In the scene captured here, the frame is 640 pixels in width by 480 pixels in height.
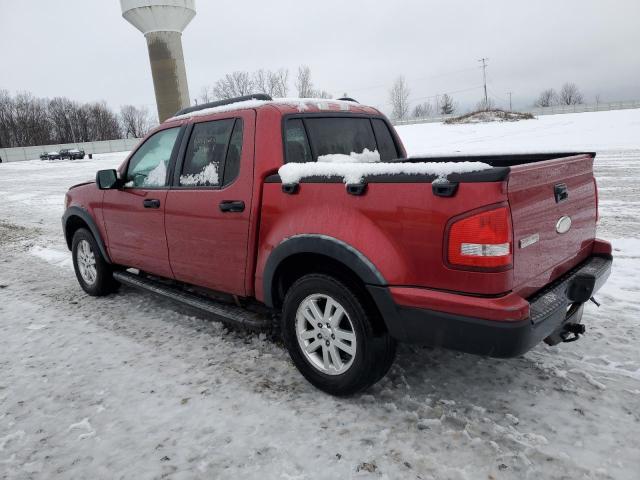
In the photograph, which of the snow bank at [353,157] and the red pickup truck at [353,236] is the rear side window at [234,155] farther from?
the snow bank at [353,157]

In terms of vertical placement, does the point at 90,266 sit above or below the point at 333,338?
above

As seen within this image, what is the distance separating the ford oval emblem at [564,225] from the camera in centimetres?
281

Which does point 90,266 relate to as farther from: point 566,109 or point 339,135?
point 566,109

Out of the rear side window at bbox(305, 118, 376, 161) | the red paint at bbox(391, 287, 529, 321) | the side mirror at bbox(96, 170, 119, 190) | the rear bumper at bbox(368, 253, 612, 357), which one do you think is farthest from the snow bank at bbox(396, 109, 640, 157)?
the red paint at bbox(391, 287, 529, 321)

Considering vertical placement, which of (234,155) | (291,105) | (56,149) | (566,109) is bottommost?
(234,155)

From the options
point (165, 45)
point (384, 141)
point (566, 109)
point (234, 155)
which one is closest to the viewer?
point (234, 155)

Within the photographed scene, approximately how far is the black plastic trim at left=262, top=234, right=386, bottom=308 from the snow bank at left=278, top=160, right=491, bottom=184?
37 centimetres

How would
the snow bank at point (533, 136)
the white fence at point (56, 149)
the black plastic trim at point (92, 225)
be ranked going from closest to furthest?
the black plastic trim at point (92, 225) → the snow bank at point (533, 136) → the white fence at point (56, 149)

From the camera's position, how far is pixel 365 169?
269 centimetres

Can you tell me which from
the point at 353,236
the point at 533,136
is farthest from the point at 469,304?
the point at 533,136

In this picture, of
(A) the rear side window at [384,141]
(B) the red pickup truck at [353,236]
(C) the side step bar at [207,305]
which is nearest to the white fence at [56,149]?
(C) the side step bar at [207,305]

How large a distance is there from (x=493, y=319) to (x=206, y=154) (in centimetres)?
247

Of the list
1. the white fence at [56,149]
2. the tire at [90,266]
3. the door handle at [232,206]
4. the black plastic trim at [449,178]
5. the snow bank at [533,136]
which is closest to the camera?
the black plastic trim at [449,178]

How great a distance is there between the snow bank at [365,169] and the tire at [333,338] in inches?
24.3
